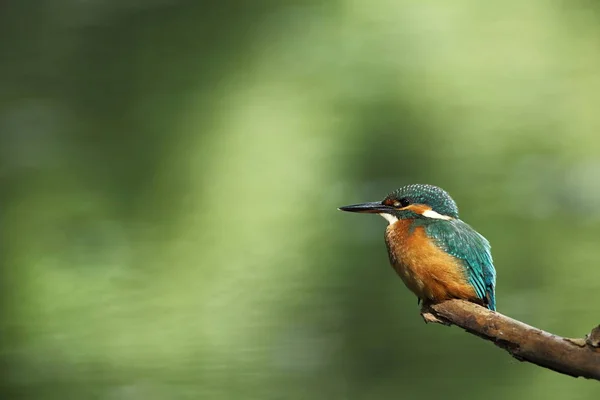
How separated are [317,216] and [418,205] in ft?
3.97

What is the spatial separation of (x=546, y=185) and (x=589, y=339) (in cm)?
176

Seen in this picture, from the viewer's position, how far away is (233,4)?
2.62m

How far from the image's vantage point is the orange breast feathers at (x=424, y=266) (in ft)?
3.66

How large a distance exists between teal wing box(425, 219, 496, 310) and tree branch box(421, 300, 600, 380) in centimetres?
20

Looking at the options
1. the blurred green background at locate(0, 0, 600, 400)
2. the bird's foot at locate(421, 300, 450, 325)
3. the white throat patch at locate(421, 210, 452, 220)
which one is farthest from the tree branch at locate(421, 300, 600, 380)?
the blurred green background at locate(0, 0, 600, 400)

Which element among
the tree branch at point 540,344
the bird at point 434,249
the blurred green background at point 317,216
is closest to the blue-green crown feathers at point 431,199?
the bird at point 434,249

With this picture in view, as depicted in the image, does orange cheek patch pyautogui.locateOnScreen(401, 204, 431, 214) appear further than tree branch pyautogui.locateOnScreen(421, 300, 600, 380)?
Yes

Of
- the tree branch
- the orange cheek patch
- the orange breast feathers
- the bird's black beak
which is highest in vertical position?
the bird's black beak

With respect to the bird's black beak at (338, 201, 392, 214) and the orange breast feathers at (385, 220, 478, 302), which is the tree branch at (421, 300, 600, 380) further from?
the bird's black beak at (338, 201, 392, 214)

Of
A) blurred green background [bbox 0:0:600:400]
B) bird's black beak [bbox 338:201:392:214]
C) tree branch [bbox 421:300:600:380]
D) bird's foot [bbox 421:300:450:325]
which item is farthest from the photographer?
blurred green background [bbox 0:0:600:400]

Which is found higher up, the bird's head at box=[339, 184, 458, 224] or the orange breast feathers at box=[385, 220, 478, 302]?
the bird's head at box=[339, 184, 458, 224]

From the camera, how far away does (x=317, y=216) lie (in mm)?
2447

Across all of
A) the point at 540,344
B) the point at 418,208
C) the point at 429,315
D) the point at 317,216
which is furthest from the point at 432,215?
the point at 317,216

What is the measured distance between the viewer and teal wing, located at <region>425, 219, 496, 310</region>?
1147mm
